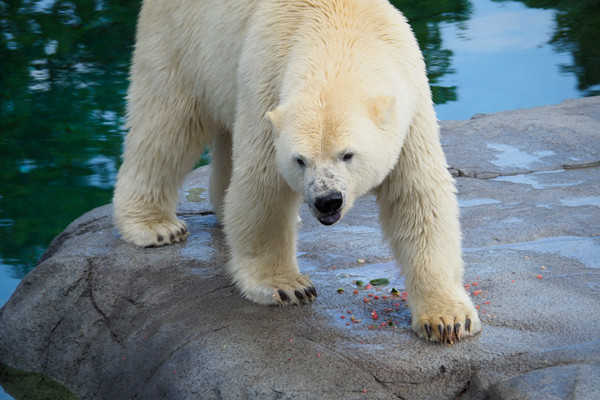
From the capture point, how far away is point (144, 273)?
411 cm

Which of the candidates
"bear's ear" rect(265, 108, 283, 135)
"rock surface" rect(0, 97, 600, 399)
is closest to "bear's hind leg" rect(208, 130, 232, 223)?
"rock surface" rect(0, 97, 600, 399)

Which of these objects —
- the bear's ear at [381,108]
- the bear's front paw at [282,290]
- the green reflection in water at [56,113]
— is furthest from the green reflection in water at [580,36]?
the bear's ear at [381,108]

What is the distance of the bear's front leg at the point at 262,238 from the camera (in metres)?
3.43

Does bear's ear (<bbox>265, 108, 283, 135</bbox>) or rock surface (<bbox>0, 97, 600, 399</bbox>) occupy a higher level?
bear's ear (<bbox>265, 108, 283, 135</bbox>)

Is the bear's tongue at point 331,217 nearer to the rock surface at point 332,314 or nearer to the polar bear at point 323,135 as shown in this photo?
the polar bear at point 323,135

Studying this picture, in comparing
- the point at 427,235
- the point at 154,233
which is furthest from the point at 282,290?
the point at 154,233

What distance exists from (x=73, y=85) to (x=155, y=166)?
20.7ft

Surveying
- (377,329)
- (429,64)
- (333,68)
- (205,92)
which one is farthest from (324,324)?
(429,64)

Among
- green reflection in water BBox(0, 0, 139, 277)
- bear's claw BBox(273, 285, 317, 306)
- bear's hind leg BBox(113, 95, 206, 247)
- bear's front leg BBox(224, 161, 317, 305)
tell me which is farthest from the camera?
green reflection in water BBox(0, 0, 139, 277)

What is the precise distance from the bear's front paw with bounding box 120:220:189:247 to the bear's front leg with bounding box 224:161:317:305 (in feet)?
2.64

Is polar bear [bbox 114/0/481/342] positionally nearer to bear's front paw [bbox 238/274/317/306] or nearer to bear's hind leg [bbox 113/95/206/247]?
bear's front paw [bbox 238/274/317/306]

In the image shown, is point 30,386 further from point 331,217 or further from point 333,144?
point 333,144

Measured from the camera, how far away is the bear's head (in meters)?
2.83

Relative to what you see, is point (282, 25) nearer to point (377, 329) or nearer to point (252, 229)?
point (252, 229)
